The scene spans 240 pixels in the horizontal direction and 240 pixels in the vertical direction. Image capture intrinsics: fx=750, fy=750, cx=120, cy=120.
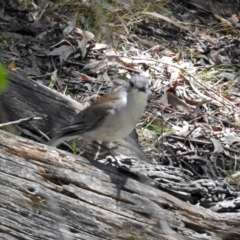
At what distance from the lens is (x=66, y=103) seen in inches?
234

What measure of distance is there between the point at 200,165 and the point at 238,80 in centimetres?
161

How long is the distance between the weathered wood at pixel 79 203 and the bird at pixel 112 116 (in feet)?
0.88

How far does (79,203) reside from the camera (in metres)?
4.43

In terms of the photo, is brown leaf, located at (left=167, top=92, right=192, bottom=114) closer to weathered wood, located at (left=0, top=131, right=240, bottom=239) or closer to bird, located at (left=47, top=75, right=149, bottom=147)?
bird, located at (left=47, top=75, right=149, bottom=147)

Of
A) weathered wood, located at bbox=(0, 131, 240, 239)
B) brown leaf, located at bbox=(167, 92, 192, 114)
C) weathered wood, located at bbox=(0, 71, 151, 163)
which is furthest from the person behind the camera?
brown leaf, located at bbox=(167, 92, 192, 114)

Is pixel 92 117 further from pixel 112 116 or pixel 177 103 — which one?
pixel 177 103

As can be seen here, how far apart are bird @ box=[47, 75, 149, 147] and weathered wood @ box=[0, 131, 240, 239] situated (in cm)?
27

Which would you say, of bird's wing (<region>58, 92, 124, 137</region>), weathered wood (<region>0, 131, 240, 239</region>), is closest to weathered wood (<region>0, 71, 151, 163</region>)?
bird's wing (<region>58, 92, 124, 137</region>)

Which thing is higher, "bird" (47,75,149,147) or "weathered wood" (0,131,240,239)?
"bird" (47,75,149,147)

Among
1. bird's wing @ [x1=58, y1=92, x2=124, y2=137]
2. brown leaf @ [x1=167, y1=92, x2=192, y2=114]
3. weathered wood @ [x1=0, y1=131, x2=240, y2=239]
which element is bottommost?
weathered wood @ [x1=0, y1=131, x2=240, y2=239]

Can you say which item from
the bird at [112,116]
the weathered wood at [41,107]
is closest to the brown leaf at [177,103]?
the weathered wood at [41,107]

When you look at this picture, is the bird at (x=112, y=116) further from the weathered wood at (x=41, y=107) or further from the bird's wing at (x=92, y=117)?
the weathered wood at (x=41, y=107)

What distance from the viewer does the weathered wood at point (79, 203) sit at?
4.27 metres

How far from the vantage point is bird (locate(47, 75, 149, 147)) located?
4855 mm
